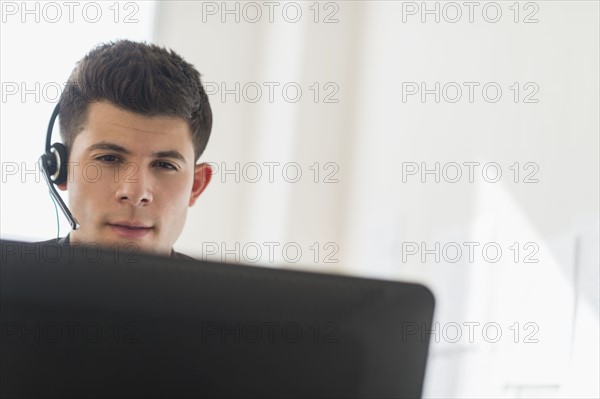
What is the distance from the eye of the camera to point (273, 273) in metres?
0.64

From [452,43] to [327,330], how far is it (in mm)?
2202

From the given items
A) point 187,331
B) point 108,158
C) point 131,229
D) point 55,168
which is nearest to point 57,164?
point 55,168

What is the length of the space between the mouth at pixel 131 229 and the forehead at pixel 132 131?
0.18 meters

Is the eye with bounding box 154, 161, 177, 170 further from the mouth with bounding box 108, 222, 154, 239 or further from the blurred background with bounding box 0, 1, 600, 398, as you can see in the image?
the blurred background with bounding box 0, 1, 600, 398

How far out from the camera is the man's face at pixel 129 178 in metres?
1.66

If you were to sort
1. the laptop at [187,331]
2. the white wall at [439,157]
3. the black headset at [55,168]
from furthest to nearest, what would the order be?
the white wall at [439,157] → the black headset at [55,168] → the laptop at [187,331]

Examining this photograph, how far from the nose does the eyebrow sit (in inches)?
2.2

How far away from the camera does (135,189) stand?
166cm

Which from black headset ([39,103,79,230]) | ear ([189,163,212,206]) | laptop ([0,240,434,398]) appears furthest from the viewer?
ear ([189,163,212,206])

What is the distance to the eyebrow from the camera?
5.59ft

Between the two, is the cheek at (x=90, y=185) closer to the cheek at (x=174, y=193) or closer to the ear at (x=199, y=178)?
the cheek at (x=174, y=193)

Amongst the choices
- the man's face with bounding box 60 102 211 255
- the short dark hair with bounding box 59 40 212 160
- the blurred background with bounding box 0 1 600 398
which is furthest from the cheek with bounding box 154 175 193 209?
the blurred background with bounding box 0 1 600 398

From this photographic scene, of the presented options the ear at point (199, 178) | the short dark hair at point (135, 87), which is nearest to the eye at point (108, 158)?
the short dark hair at point (135, 87)

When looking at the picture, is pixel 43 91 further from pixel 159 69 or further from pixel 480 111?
pixel 480 111
